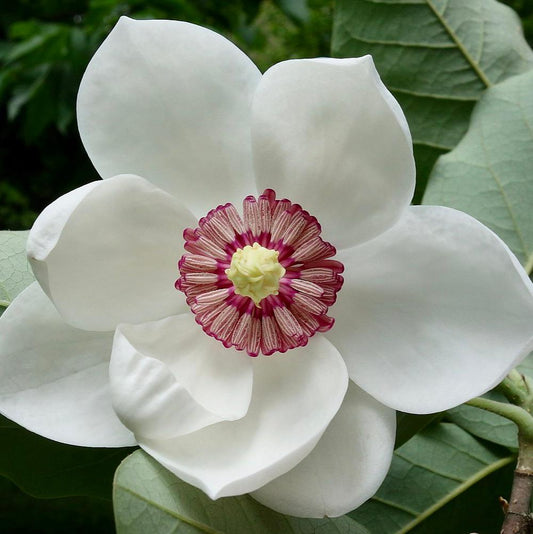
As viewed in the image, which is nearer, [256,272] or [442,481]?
[256,272]

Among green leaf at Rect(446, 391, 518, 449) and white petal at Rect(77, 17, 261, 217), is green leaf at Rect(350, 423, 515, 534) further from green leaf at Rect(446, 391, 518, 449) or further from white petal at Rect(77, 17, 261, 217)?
white petal at Rect(77, 17, 261, 217)

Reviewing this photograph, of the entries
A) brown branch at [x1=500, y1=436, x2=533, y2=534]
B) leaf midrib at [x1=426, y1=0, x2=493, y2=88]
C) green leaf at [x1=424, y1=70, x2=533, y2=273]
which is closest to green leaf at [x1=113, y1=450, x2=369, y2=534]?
brown branch at [x1=500, y1=436, x2=533, y2=534]

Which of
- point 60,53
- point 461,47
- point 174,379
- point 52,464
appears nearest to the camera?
point 174,379

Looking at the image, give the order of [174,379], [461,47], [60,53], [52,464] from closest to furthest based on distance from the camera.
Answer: [174,379] → [52,464] → [461,47] → [60,53]

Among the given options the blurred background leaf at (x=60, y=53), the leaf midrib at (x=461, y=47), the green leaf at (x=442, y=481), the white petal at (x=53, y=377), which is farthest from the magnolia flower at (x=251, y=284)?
the blurred background leaf at (x=60, y=53)

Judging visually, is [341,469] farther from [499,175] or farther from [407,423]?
[499,175]

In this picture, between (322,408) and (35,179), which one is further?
(35,179)

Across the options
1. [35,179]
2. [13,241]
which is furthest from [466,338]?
[35,179]

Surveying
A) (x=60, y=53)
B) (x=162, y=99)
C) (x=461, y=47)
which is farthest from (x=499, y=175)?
(x=60, y=53)

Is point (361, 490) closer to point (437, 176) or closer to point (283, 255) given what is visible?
point (283, 255)
